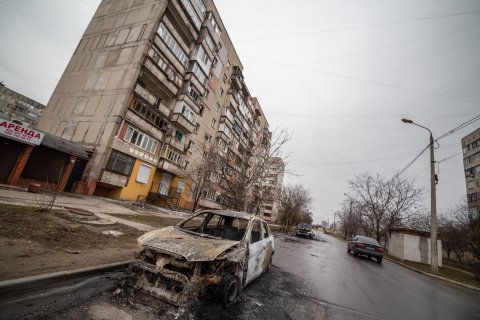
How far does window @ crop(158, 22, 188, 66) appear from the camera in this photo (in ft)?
71.8

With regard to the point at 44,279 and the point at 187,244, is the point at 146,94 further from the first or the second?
the point at 187,244

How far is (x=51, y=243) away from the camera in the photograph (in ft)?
16.4

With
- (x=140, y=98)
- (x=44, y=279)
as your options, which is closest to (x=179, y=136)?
(x=140, y=98)

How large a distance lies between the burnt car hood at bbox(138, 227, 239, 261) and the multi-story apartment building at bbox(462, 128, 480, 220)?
5405 cm

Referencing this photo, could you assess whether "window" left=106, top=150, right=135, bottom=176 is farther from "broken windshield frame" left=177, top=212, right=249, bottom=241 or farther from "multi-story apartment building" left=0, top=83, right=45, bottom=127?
"multi-story apartment building" left=0, top=83, right=45, bottom=127

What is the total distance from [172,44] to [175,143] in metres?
10.4

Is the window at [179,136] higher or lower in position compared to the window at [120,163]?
higher

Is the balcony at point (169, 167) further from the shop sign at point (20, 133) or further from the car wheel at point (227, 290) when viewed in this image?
the car wheel at point (227, 290)

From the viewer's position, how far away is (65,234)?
5.74 meters

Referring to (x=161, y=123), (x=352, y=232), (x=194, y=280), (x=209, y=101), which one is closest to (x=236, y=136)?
(x=209, y=101)

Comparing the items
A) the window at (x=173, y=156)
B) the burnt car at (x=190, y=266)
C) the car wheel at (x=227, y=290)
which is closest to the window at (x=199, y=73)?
the window at (x=173, y=156)

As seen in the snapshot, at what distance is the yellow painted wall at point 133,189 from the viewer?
1966 cm

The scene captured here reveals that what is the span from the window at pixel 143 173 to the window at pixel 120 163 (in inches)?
43.7

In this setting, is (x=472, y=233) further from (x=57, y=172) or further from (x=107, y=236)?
(x=57, y=172)
